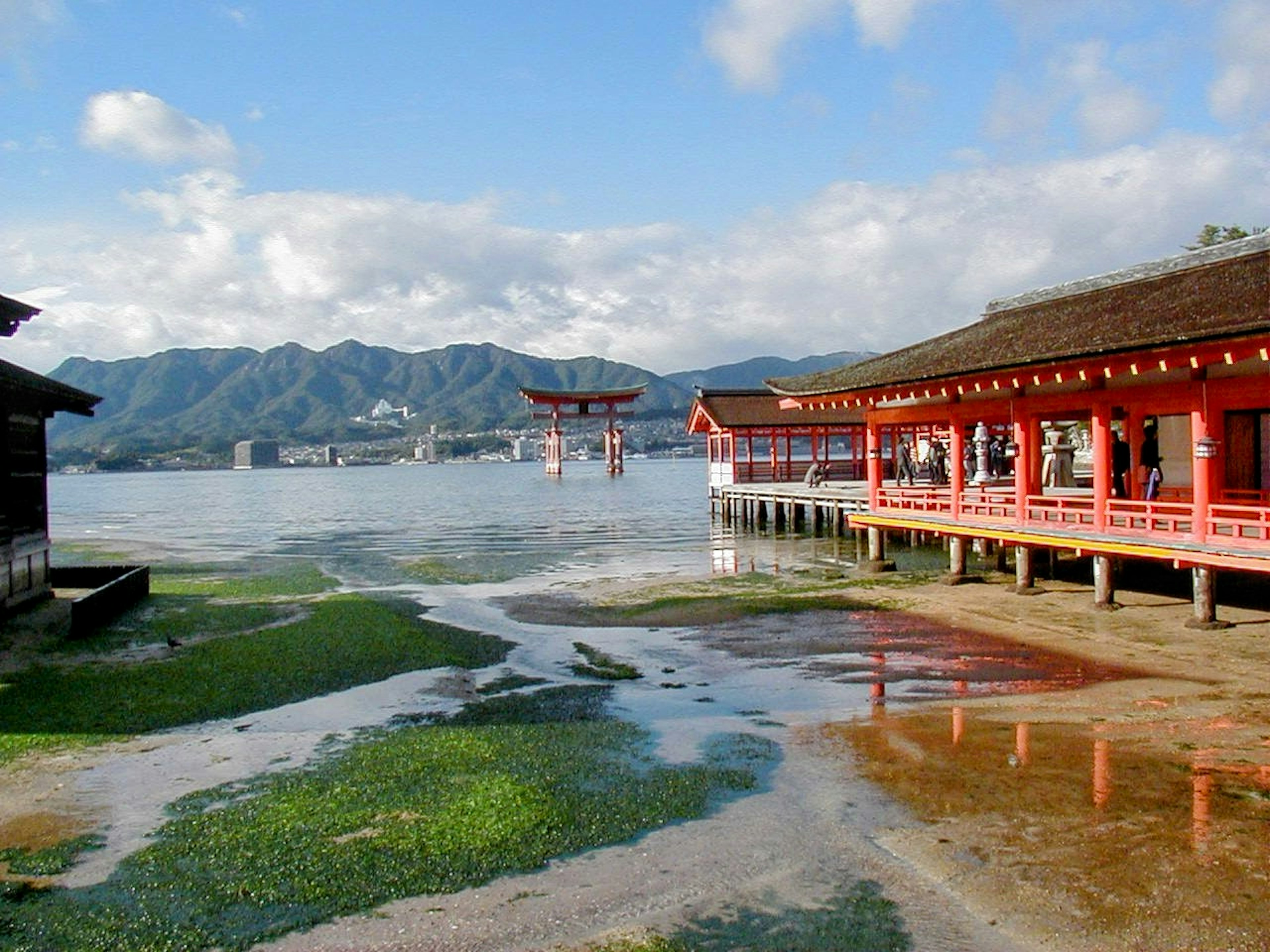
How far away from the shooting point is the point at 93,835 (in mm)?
8117

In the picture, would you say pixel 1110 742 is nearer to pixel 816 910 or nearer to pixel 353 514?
pixel 816 910

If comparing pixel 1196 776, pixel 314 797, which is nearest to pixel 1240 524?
pixel 1196 776

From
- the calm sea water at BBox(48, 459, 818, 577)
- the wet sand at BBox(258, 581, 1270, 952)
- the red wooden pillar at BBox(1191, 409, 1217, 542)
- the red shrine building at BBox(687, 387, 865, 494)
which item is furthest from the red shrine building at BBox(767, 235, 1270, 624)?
the red shrine building at BBox(687, 387, 865, 494)

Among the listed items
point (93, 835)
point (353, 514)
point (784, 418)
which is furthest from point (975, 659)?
point (353, 514)

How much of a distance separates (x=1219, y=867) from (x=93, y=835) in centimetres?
857

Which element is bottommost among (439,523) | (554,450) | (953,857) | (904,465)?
(953,857)

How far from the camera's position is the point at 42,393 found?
60.0 ft

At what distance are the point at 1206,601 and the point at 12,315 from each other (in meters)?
18.0

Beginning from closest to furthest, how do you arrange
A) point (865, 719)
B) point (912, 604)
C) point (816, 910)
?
1. point (816, 910)
2. point (865, 719)
3. point (912, 604)

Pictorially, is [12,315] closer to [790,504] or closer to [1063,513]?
[1063,513]

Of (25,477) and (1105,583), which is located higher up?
(25,477)

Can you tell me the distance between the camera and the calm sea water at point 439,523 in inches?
1318

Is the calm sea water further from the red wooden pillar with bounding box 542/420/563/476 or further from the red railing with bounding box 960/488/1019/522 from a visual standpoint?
the red railing with bounding box 960/488/1019/522

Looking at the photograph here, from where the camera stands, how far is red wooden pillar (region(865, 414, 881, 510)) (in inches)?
998
